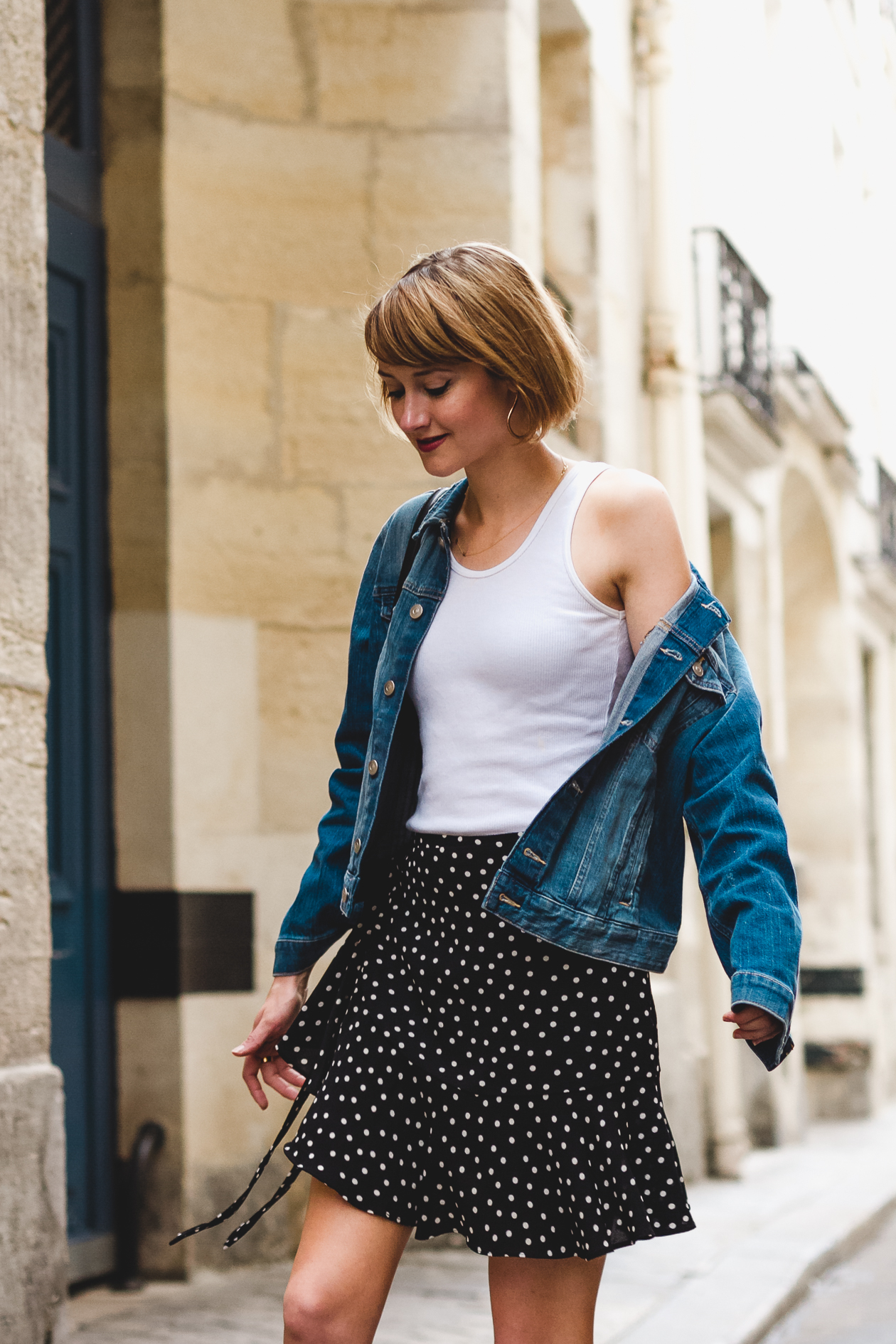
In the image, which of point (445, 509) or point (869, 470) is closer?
point (445, 509)

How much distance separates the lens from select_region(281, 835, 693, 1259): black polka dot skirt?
2086mm

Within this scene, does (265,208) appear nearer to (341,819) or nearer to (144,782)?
(144,782)

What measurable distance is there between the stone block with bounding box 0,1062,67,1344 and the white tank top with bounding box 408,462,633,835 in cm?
120

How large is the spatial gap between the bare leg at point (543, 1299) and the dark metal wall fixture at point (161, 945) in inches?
109

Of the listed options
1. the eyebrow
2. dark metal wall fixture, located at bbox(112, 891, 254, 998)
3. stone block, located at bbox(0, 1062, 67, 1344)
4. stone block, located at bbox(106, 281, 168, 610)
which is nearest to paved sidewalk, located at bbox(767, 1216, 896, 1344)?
dark metal wall fixture, located at bbox(112, 891, 254, 998)

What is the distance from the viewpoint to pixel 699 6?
8828 mm

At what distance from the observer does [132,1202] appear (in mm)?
→ 4703

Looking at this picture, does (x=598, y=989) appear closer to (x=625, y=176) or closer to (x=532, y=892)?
(x=532, y=892)

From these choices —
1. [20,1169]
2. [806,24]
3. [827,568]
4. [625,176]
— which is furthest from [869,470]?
[20,1169]

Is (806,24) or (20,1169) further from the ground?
(806,24)

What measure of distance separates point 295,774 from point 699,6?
210 inches

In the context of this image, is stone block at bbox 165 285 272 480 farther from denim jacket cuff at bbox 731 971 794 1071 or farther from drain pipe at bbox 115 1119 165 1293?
denim jacket cuff at bbox 731 971 794 1071

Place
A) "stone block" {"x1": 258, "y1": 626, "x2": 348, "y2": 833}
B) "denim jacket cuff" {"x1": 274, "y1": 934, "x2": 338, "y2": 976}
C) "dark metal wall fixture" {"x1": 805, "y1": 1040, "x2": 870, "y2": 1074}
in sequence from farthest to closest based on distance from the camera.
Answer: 1. "dark metal wall fixture" {"x1": 805, "y1": 1040, "x2": 870, "y2": 1074}
2. "stone block" {"x1": 258, "y1": 626, "x2": 348, "y2": 833}
3. "denim jacket cuff" {"x1": 274, "y1": 934, "x2": 338, "y2": 976}

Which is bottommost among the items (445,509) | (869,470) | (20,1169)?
(20,1169)
